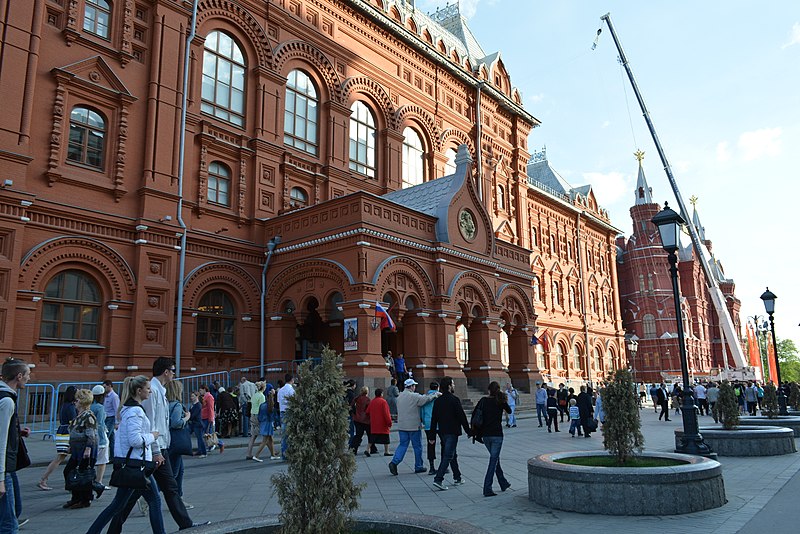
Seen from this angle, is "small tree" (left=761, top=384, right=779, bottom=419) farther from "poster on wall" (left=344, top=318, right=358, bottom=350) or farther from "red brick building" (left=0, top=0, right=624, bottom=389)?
"poster on wall" (left=344, top=318, right=358, bottom=350)

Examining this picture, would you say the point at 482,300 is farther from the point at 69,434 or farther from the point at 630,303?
the point at 630,303

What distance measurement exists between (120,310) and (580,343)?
3647 cm

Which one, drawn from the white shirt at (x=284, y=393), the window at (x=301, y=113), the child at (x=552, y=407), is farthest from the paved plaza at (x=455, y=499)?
the window at (x=301, y=113)

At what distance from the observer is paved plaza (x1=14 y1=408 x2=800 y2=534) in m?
7.05

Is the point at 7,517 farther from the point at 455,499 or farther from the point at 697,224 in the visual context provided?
the point at 697,224

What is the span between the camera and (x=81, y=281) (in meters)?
18.0

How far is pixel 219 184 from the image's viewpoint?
2231 centimetres

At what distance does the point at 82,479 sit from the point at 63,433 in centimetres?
125

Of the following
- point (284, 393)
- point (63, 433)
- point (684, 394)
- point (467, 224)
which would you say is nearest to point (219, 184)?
point (467, 224)

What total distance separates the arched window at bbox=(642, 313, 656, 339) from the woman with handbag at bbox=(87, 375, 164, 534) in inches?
2492

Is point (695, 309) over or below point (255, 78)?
below

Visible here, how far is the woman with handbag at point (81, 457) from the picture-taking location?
8258 millimetres

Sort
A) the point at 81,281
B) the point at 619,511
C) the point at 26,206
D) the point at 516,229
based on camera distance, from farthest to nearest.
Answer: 1. the point at 516,229
2. the point at 81,281
3. the point at 26,206
4. the point at 619,511

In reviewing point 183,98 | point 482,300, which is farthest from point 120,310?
point 482,300
